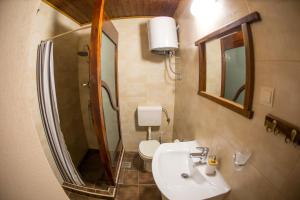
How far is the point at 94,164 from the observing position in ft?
6.35

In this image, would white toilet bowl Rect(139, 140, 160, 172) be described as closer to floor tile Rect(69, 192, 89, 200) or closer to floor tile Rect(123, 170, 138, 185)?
floor tile Rect(123, 170, 138, 185)

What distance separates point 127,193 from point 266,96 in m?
1.74

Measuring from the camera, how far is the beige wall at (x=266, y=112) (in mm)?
412

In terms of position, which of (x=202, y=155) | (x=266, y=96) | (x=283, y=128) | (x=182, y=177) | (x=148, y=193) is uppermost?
(x=266, y=96)

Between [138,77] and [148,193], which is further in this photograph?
[138,77]

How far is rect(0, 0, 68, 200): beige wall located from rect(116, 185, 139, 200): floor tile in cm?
126

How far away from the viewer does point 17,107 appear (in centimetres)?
42

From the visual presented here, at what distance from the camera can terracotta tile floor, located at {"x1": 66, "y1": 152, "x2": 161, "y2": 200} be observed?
1.45 meters

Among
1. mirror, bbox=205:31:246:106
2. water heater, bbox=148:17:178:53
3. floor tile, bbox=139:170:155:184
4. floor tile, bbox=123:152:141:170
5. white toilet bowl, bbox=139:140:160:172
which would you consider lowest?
floor tile, bbox=139:170:155:184

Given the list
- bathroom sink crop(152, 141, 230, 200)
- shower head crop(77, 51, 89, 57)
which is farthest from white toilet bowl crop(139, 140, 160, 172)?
shower head crop(77, 51, 89, 57)

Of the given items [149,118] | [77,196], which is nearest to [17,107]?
[77,196]

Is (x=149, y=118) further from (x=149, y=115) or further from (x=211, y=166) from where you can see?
(x=211, y=166)

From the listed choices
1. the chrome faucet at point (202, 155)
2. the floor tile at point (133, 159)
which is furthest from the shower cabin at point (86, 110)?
the chrome faucet at point (202, 155)

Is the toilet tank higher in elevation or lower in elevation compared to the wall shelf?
lower
